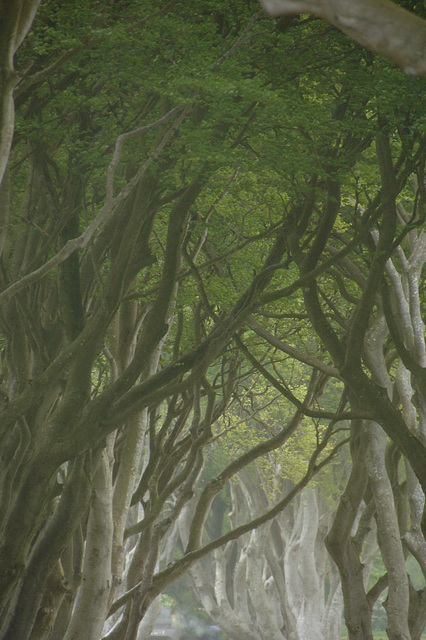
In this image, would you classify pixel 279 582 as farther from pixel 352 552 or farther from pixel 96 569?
pixel 96 569

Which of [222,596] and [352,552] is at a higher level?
[222,596]

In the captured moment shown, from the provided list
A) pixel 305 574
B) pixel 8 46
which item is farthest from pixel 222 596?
pixel 8 46

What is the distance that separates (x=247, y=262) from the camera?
1201 cm

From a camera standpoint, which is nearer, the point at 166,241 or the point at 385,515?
the point at 166,241

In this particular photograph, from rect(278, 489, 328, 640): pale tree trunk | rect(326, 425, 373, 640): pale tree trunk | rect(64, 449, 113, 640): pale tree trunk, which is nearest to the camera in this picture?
rect(64, 449, 113, 640): pale tree trunk

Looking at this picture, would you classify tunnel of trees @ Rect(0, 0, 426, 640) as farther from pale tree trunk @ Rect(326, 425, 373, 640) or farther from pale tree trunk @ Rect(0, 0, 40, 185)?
pale tree trunk @ Rect(0, 0, 40, 185)

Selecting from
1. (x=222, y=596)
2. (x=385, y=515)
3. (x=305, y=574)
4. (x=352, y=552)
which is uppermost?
(x=305, y=574)

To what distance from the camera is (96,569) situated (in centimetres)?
911

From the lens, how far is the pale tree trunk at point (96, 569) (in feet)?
29.4

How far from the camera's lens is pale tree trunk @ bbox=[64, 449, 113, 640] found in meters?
8.97

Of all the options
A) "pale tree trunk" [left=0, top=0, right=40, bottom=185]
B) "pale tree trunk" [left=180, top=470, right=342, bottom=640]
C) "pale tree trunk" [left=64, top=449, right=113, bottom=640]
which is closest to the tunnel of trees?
"pale tree trunk" [left=64, top=449, right=113, bottom=640]

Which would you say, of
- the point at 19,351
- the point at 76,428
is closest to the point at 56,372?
the point at 76,428

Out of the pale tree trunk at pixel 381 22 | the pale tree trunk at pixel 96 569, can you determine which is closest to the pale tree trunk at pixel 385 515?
the pale tree trunk at pixel 96 569

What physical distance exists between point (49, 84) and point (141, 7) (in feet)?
4.34
